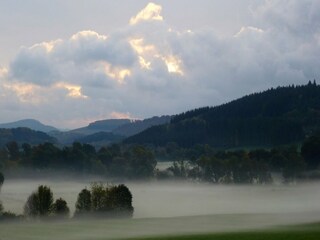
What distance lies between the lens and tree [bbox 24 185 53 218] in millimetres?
110500

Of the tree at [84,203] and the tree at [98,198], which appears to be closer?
the tree at [84,203]

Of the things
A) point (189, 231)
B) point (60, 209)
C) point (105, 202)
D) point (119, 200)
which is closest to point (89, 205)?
point (105, 202)

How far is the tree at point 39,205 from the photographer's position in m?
110

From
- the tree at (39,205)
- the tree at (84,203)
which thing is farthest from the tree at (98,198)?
the tree at (39,205)

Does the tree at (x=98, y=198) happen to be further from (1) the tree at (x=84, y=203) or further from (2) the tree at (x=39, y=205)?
(2) the tree at (x=39, y=205)

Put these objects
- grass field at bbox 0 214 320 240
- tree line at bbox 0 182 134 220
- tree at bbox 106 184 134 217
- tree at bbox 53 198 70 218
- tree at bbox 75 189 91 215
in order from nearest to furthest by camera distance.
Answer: grass field at bbox 0 214 320 240 → tree at bbox 53 198 70 218 → tree line at bbox 0 182 134 220 → tree at bbox 106 184 134 217 → tree at bbox 75 189 91 215

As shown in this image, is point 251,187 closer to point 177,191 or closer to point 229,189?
point 229,189

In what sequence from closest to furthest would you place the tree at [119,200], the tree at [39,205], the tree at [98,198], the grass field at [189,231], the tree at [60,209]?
1. the grass field at [189,231]
2. the tree at [60,209]
3. the tree at [119,200]
4. the tree at [39,205]
5. the tree at [98,198]

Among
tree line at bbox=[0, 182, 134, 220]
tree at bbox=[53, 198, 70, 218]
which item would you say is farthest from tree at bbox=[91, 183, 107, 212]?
tree at bbox=[53, 198, 70, 218]

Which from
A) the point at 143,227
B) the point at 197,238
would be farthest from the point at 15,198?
the point at 197,238

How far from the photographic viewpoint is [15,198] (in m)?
160

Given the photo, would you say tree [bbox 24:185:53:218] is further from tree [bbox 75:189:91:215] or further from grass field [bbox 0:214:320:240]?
grass field [bbox 0:214:320:240]

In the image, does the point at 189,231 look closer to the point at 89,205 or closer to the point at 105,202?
the point at 105,202

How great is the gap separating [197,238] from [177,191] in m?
139
